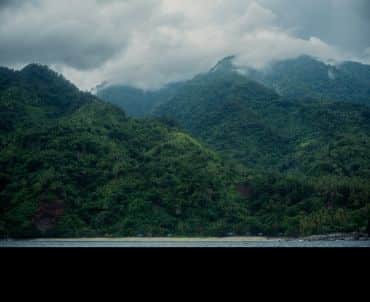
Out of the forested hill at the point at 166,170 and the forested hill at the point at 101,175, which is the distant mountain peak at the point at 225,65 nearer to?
the forested hill at the point at 166,170

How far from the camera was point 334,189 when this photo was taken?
26875 millimetres

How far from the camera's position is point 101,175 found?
101 feet

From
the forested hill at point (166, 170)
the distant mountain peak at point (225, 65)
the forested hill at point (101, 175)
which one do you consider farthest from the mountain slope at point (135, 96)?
the forested hill at point (101, 175)

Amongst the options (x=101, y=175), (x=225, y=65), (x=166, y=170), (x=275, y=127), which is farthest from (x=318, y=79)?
(x=101, y=175)

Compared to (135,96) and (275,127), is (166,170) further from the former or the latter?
(135,96)

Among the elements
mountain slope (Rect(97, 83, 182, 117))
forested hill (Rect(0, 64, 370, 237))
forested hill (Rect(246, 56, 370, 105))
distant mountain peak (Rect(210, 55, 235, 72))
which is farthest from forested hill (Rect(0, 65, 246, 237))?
distant mountain peak (Rect(210, 55, 235, 72))

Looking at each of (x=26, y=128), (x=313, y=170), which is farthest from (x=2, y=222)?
(x=313, y=170)

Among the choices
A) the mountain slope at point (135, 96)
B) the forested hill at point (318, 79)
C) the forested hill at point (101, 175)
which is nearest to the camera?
the forested hill at point (101, 175)

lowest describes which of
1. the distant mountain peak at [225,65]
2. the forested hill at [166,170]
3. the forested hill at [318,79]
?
the forested hill at [166,170]

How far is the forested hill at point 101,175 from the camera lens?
2466 centimetres

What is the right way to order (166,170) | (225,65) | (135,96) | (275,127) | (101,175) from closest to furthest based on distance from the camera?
(101,175) < (166,170) < (275,127) < (135,96) < (225,65)

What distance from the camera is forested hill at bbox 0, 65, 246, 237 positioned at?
2466 cm
